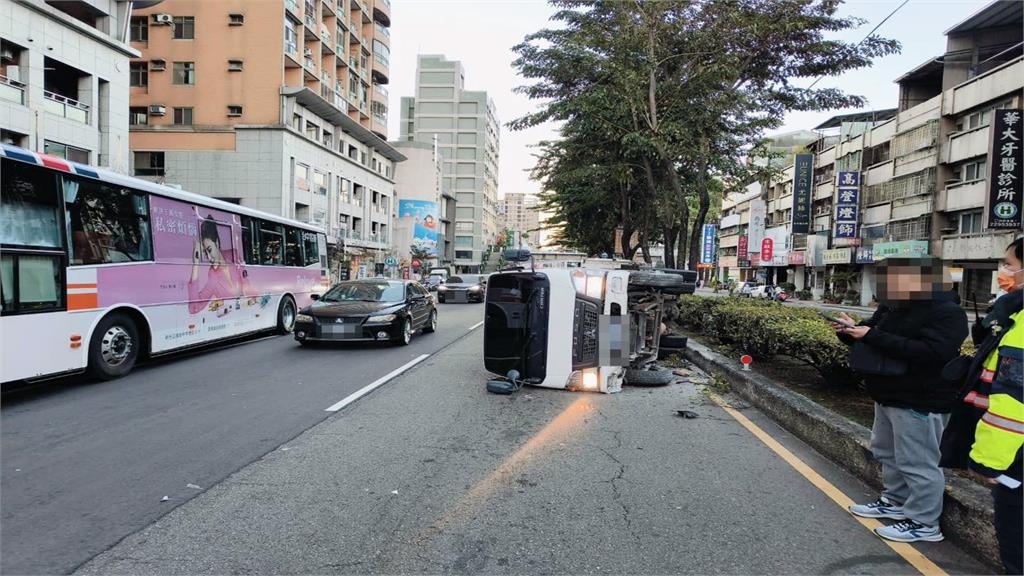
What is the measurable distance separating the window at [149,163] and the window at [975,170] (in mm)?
48440

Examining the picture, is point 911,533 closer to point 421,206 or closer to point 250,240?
point 250,240

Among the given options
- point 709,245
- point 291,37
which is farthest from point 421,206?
point 291,37

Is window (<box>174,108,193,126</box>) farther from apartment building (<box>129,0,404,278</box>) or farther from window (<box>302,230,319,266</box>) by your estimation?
window (<box>302,230,319,266</box>)

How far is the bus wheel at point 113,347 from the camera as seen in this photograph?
24.8ft

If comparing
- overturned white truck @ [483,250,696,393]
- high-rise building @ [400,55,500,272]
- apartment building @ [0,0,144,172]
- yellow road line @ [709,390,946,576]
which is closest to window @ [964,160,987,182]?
overturned white truck @ [483,250,696,393]

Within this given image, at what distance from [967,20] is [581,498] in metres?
38.5

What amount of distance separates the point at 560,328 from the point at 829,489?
3.65 meters

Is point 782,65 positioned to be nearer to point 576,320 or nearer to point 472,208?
point 576,320

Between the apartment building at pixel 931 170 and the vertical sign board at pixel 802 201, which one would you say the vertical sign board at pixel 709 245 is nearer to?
the vertical sign board at pixel 802 201

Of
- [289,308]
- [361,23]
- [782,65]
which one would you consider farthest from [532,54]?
[361,23]

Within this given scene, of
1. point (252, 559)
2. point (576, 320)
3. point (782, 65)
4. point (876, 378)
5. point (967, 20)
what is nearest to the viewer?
point (252, 559)

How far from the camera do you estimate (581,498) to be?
12.8ft

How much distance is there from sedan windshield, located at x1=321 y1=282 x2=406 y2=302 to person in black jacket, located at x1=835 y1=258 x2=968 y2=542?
9692mm

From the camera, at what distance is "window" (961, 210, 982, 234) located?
98.0 feet
